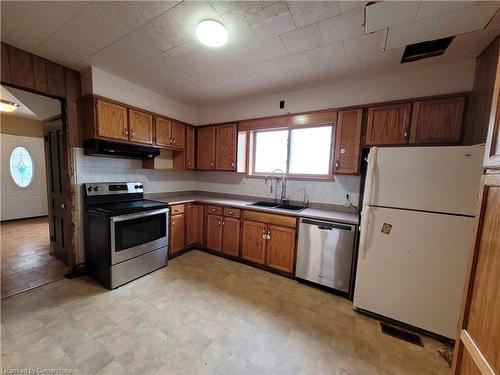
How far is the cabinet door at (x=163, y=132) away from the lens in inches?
126

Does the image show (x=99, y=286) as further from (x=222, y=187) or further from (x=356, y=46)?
(x=356, y=46)

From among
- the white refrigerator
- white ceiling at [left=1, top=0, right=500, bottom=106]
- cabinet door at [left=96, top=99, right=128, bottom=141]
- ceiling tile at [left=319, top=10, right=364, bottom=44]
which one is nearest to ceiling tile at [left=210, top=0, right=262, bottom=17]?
white ceiling at [left=1, top=0, right=500, bottom=106]

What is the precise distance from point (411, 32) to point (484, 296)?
2.06 m

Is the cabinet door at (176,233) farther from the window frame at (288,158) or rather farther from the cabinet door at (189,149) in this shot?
the window frame at (288,158)

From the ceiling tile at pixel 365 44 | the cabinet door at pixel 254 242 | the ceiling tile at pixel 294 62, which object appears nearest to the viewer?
the ceiling tile at pixel 365 44

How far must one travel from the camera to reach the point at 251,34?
71.4 inches

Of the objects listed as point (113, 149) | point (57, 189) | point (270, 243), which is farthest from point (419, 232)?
point (57, 189)

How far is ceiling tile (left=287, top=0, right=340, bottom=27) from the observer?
1454 millimetres

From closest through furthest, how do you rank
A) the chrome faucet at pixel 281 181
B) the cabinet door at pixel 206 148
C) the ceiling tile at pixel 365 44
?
the ceiling tile at pixel 365 44 → the chrome faucet at pixel 281 181 → the cabinet door at pixel 206 148

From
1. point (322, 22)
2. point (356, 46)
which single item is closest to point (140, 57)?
point (322, 22)

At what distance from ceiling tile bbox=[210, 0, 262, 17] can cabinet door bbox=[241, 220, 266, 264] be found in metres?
2.39

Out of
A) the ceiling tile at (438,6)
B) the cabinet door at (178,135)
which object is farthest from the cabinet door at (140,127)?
the ceiling tile at (438,6)

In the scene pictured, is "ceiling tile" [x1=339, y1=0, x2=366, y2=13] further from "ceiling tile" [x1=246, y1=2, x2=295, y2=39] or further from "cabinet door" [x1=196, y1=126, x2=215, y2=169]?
"cabinet door" [x1=196, y1=126, x2=215, y2=169]

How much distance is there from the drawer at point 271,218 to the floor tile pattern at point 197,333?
83 centimetres
